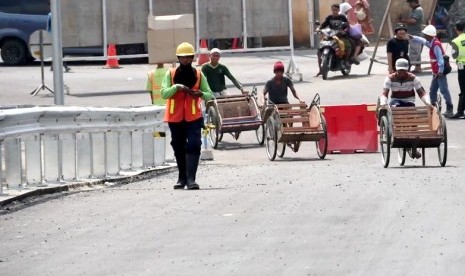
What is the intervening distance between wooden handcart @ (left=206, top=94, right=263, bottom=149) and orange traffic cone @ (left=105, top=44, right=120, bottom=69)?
9.00 m

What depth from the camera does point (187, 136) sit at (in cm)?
1698

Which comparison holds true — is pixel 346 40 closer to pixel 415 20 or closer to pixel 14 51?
pixel 415 20

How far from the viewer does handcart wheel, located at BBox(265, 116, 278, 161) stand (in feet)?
74.8

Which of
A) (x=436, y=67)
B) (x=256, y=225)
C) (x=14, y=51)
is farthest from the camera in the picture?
(x=14, y=51)

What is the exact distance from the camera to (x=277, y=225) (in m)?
12.1

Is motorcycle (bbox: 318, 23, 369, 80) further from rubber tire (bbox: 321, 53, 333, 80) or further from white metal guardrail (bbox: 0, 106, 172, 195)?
white metal guardrail (bbox: 0, 106, 172, 195)

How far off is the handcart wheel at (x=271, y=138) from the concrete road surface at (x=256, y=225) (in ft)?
6.39

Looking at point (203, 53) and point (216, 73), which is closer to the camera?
point (216, 73)

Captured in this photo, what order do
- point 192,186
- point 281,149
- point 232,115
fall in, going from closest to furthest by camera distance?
point 192,186, point 281,149, point 232,115

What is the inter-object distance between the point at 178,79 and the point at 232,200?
2.81 meters

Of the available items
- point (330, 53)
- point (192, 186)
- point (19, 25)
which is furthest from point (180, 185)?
point (19, 25)

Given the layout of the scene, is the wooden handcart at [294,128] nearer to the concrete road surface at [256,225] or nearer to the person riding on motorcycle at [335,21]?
the concrete road surface at [256,225]

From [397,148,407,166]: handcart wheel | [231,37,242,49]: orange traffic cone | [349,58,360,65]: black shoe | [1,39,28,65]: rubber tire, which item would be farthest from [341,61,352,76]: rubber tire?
[397,148,407,166]: handcart wheel

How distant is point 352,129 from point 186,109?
8.21m
